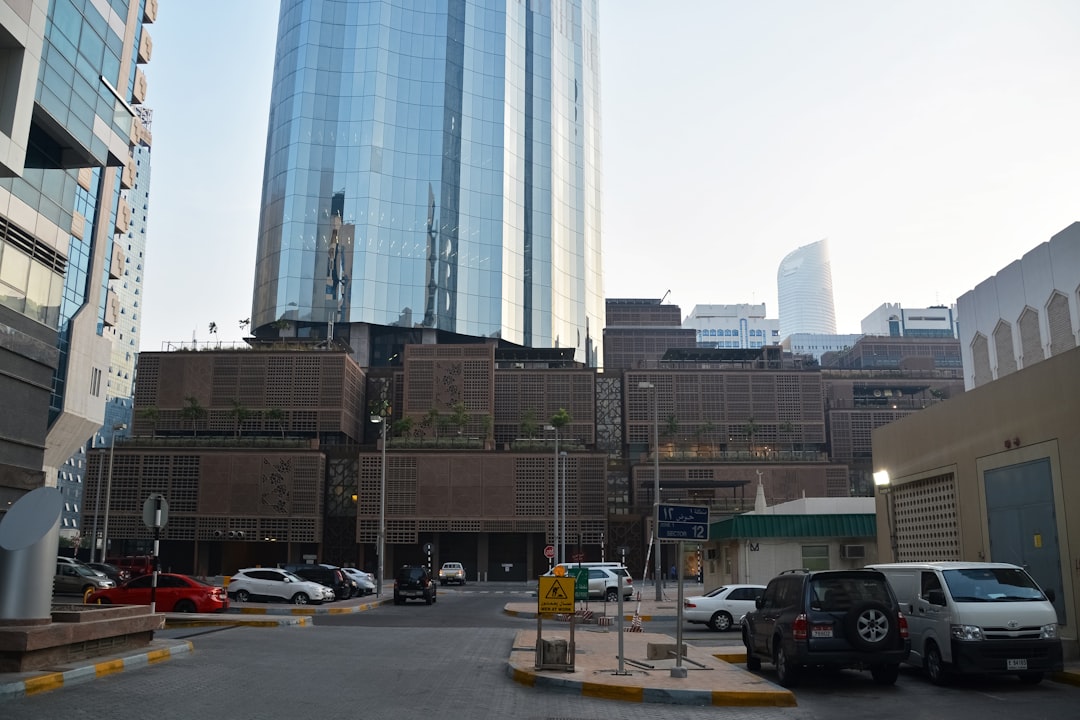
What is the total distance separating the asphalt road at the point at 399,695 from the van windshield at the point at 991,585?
1.34 m

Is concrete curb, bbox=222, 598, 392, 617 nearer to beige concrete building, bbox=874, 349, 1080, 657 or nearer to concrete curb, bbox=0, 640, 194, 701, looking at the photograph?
concrete curb, bbox=0, 640, 194, 701

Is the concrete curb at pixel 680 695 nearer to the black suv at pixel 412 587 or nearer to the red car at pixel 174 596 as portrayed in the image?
the red car at pixel 174 596

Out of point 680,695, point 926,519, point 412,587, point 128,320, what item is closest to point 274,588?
point 412,587

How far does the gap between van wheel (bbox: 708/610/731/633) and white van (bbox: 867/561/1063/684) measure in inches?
470

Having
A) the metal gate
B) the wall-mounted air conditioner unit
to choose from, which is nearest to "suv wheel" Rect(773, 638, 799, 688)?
the metal gate

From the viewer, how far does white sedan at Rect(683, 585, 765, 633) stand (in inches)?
1084

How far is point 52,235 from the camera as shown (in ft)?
93.3

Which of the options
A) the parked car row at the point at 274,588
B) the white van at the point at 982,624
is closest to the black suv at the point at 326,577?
the parked car row at the point at 274,588

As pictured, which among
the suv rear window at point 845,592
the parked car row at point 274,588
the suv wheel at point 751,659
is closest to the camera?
the suv rear window at point 845,592

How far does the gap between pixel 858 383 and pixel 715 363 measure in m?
20.0

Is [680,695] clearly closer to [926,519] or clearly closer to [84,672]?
[84,672]

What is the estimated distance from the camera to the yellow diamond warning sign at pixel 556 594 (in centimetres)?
1505

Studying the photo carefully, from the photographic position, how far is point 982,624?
14.2 meters

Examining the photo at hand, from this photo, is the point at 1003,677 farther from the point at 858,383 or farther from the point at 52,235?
the point at 858,383
